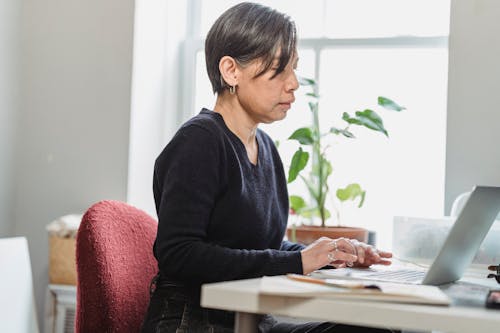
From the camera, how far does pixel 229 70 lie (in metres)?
1.62

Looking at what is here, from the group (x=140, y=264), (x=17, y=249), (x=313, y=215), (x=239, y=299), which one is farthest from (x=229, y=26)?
(x=313, y=215)

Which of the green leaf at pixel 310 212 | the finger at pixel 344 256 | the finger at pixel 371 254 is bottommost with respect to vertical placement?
the green leaf at pixel 310 212

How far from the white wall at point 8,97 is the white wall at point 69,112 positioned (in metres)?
0.04

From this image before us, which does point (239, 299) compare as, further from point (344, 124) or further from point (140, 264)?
point (344, 124)

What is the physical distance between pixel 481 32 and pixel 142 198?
1.41 m

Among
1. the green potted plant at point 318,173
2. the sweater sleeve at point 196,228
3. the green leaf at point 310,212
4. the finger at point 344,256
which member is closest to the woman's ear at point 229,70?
the sweater sleeve at point 196,228

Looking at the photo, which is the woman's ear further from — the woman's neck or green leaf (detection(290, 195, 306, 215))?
green leaf (detection(290, 195, 306, 215))

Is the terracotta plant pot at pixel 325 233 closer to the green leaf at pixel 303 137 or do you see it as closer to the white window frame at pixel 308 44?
the green leaf at pixel 303 137

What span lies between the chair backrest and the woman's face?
14.4 inches

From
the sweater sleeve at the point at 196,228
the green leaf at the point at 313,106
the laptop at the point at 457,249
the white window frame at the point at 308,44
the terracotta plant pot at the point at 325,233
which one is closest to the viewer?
the laptop at the point at 457,249

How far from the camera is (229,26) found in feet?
5.19

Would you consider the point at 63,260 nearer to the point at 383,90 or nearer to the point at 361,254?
the point at 383,90

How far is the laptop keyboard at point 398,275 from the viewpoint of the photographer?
124 cm

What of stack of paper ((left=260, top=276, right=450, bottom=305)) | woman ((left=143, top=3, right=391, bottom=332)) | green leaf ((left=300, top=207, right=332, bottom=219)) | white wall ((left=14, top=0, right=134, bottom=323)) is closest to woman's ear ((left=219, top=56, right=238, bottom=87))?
woman ((left=143, top=3, right=391, bottom=332))
